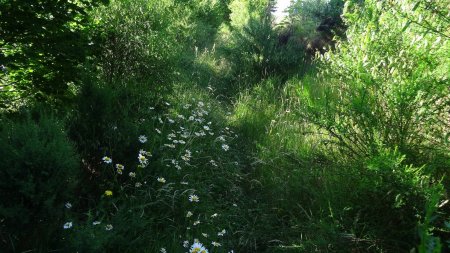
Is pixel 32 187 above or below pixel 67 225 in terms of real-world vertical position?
above

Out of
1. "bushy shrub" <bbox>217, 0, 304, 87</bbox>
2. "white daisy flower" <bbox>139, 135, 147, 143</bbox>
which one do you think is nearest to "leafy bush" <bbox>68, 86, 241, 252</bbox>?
"white daisy flower" <bbox>139, 135, 147, 143</bbox>

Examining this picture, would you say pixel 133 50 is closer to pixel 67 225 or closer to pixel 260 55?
pixel 67 225

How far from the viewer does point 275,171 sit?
13.8ft

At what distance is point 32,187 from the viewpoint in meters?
2.22

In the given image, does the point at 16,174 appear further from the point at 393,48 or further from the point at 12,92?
the point at 393,48

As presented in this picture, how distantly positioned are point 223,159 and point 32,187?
2.67m

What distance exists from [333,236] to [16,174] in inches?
85.6

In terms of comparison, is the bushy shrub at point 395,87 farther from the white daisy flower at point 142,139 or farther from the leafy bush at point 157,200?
the white daisy flower at point 142,139

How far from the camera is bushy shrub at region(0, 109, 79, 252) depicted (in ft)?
7.37

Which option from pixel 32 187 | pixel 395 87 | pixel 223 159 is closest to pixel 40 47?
pixel 32 187

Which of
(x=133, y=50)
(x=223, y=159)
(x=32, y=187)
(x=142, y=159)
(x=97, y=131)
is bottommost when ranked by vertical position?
(x=223, y=159)

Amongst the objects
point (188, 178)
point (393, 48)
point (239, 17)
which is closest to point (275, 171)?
point (188, 178)

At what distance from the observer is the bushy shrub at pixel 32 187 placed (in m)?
2.25

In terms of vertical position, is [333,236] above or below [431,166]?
below
